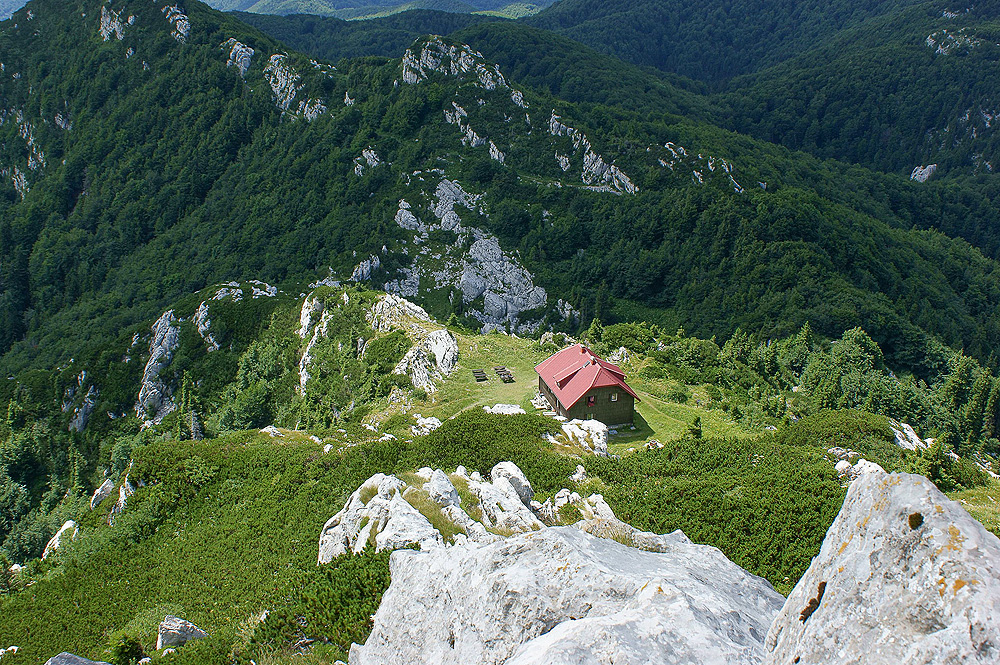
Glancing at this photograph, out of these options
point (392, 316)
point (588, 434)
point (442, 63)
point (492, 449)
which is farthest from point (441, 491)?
point (442, 63)

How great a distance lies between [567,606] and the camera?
8766 millimetres

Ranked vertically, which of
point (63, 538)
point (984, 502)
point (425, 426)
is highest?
point (63, 538)

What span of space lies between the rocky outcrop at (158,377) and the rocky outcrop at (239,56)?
103381mm

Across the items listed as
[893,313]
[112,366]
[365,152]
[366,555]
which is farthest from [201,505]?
[365,152]

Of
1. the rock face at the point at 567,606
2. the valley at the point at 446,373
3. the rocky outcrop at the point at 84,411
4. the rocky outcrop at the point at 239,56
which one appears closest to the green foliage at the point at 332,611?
the valley at the point at 446,373

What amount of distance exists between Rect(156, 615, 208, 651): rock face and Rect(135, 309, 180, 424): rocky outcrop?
58788 mm

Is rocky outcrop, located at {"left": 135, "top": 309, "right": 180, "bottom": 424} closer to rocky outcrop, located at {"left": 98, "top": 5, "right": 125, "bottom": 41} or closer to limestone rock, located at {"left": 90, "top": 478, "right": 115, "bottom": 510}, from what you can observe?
limestone rock, located at {"left": 90, "top": 478, "right": 115, "bottom": 510}

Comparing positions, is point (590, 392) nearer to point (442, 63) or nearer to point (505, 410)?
point (505, 410)

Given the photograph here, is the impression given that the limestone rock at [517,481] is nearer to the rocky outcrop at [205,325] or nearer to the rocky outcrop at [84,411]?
the rocky outcrop at [205,325]

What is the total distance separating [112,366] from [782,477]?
77.5 m

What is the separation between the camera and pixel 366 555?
14.6 m

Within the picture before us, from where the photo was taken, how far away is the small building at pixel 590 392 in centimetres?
3266

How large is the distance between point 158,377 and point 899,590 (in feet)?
249

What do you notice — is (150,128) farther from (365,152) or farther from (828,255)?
(828,255)
